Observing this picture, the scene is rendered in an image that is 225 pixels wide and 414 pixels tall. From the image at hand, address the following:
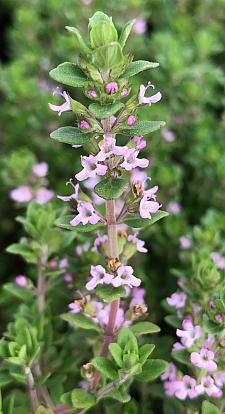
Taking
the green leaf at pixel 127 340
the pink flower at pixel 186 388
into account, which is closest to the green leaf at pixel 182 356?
the pink flower at pixel 186 388

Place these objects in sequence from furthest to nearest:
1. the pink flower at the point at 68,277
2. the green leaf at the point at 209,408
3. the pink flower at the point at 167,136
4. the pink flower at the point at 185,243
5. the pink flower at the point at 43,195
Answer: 1. the pink flower at the point at 167,136
2. the pink flower at the point at 43,195
3. the pink flower at the point at 185,243
4. the pink flower at the point at 68,277
5. the green leaf at the point at 209,408

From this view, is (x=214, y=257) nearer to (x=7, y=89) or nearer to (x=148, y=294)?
(x=148, y=294)

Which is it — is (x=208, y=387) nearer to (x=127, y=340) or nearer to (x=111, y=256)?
(x=127, y=340)

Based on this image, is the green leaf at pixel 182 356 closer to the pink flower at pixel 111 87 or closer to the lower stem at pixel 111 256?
the lower stem at pixel 111 256

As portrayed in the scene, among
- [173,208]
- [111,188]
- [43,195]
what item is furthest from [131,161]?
[173,208]

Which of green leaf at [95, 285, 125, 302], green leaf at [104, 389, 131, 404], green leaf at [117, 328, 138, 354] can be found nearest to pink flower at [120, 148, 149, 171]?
green leaf at [95, 285, 125, 302]

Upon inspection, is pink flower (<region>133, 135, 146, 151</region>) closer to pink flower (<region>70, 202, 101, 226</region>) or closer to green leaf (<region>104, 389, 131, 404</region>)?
pink flower (<region>70, 202, 101, 226</region>)

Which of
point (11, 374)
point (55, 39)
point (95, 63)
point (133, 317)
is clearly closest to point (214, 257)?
point (133, 317)
